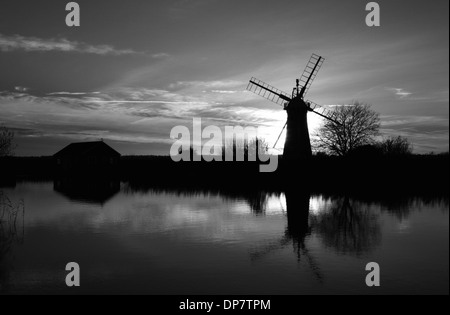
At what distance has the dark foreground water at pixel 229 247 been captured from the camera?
33.6 feet

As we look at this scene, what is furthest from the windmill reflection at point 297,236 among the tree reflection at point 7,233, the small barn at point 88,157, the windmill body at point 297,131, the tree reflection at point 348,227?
the small barn at point 88,157

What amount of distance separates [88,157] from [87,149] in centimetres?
128

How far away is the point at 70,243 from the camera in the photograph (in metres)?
14.8

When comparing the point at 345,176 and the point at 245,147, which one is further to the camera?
the point at 245,147

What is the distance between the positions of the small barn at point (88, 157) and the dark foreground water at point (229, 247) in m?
35.9

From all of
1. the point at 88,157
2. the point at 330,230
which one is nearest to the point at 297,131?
the point at 330,230

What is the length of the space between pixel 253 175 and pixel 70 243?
28526 millimetres

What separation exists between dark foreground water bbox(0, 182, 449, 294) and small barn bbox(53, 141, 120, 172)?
3586cm

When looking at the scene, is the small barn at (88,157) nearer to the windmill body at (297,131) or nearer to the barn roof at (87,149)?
the barn roof at (87,149)

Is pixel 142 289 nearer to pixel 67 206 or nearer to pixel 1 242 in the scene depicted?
pixel 1 242

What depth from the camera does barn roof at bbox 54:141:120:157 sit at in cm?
5999

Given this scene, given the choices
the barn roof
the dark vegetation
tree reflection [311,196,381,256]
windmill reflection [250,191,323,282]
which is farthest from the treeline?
the barn roof

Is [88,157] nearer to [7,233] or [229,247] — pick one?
[7,233]

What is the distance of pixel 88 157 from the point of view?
5966cm
